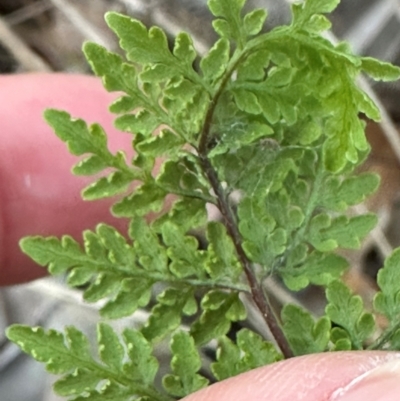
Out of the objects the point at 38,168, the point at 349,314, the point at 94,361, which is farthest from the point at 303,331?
the point at 38,168

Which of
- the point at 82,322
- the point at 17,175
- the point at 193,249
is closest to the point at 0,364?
the point at 82,322

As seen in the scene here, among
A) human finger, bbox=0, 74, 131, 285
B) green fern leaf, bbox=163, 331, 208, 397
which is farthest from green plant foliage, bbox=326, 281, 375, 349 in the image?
human finger, bbox=0, 74, 131, 285

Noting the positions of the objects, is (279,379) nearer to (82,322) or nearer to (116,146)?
(116,146)

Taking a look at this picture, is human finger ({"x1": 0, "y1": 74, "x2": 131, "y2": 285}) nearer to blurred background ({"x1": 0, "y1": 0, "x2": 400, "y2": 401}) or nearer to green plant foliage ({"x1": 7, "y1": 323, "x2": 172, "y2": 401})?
blurred background ({"x1": 0, "y1": 0, "x2": 400, "y2": 401})

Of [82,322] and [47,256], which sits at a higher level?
[47,256]

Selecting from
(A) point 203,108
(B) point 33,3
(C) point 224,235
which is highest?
(B) point 33,3

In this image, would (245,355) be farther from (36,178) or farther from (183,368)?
(36,178)
